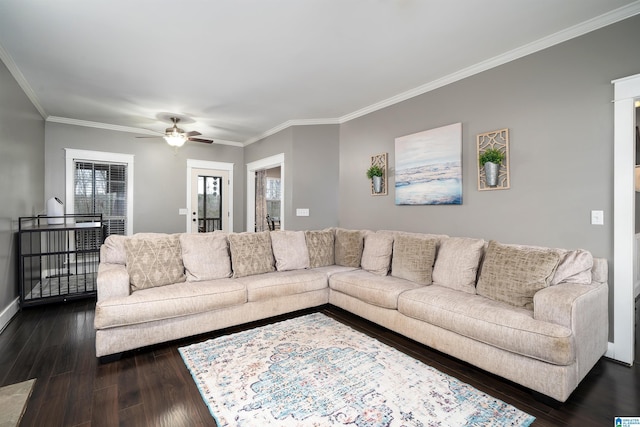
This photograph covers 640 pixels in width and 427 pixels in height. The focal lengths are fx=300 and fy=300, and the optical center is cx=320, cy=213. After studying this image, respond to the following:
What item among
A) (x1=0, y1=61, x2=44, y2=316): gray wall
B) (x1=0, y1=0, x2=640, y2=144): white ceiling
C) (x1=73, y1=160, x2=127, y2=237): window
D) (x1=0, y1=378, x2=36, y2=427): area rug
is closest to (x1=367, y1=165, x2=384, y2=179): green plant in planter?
(x1=0, y1=0, x2=640, y2=144): white ceiling

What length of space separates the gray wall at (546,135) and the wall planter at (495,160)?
0.06 m

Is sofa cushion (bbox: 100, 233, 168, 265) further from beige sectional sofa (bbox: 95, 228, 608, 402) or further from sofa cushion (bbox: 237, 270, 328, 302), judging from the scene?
sofa cushion (bbox: 237, 270, 328, 302)

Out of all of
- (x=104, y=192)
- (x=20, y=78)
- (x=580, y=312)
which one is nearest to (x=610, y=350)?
(x=580, y=312)

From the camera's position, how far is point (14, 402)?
65.2 inches

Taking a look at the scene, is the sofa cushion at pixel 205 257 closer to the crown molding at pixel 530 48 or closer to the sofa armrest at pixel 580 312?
the sofa armrest at pixel 580 312

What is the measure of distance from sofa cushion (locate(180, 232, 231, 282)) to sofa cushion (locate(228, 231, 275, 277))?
0.09 meters

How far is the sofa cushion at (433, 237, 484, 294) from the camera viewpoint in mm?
2716

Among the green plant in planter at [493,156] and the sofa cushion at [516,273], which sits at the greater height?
the green plant in planter at [493,156]

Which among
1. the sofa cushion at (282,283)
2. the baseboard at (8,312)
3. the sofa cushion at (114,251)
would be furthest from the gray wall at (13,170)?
the sofa cushion at (282,283)

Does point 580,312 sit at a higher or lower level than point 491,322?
higher

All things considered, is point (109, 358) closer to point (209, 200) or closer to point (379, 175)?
point (379, 175)

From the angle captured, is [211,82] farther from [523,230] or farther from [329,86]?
[523,230]

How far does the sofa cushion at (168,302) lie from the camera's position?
2.35 metres

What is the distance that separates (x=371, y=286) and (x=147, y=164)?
510cm
